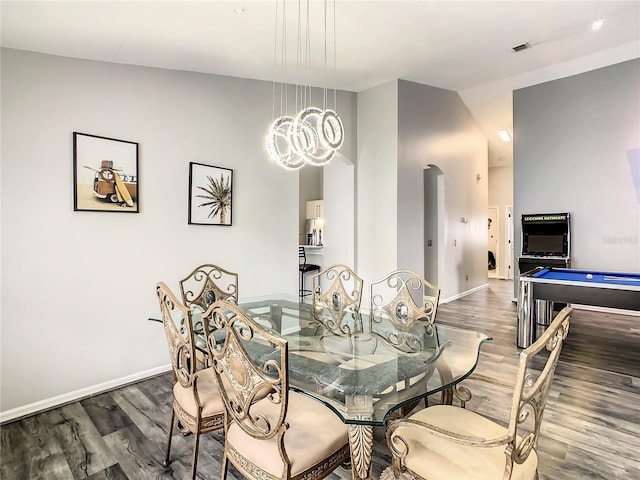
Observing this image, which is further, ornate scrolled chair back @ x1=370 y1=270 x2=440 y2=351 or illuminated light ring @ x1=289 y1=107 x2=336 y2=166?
illuminated light ring @ x1=289 y1=107 x2=336 y2=166

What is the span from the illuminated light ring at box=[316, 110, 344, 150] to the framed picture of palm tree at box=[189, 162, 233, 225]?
153 cm

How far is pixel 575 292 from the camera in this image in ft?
11.2

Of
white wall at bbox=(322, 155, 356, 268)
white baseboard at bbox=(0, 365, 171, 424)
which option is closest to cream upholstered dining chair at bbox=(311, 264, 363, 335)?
white baseboard at bbox=(0, 365, 171, 424)

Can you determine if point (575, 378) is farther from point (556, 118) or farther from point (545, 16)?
point (556, 118)

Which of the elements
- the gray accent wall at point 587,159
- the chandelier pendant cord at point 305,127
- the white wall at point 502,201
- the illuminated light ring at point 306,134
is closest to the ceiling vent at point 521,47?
the gray accent wall at point 587,159

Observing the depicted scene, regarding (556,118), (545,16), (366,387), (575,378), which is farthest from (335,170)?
(366,387)

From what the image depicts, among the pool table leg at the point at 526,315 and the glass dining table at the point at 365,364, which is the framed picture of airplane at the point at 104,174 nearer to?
the glass dining table at the point at 365,364

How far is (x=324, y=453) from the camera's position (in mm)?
1396

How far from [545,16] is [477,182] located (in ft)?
14.4

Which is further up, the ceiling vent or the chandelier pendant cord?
the ceiling vent

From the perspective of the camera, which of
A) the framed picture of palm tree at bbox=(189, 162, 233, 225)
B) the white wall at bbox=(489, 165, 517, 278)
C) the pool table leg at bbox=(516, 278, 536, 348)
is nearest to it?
the framed picture of palm tree at bbox=(189, 162, 233, 225)

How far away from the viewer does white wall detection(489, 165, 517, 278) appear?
10.0m

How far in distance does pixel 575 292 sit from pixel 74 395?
14.9ft

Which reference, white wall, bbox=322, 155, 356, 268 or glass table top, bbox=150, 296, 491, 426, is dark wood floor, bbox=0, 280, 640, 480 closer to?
glass table top, bbox=150, 296, 491, 426
